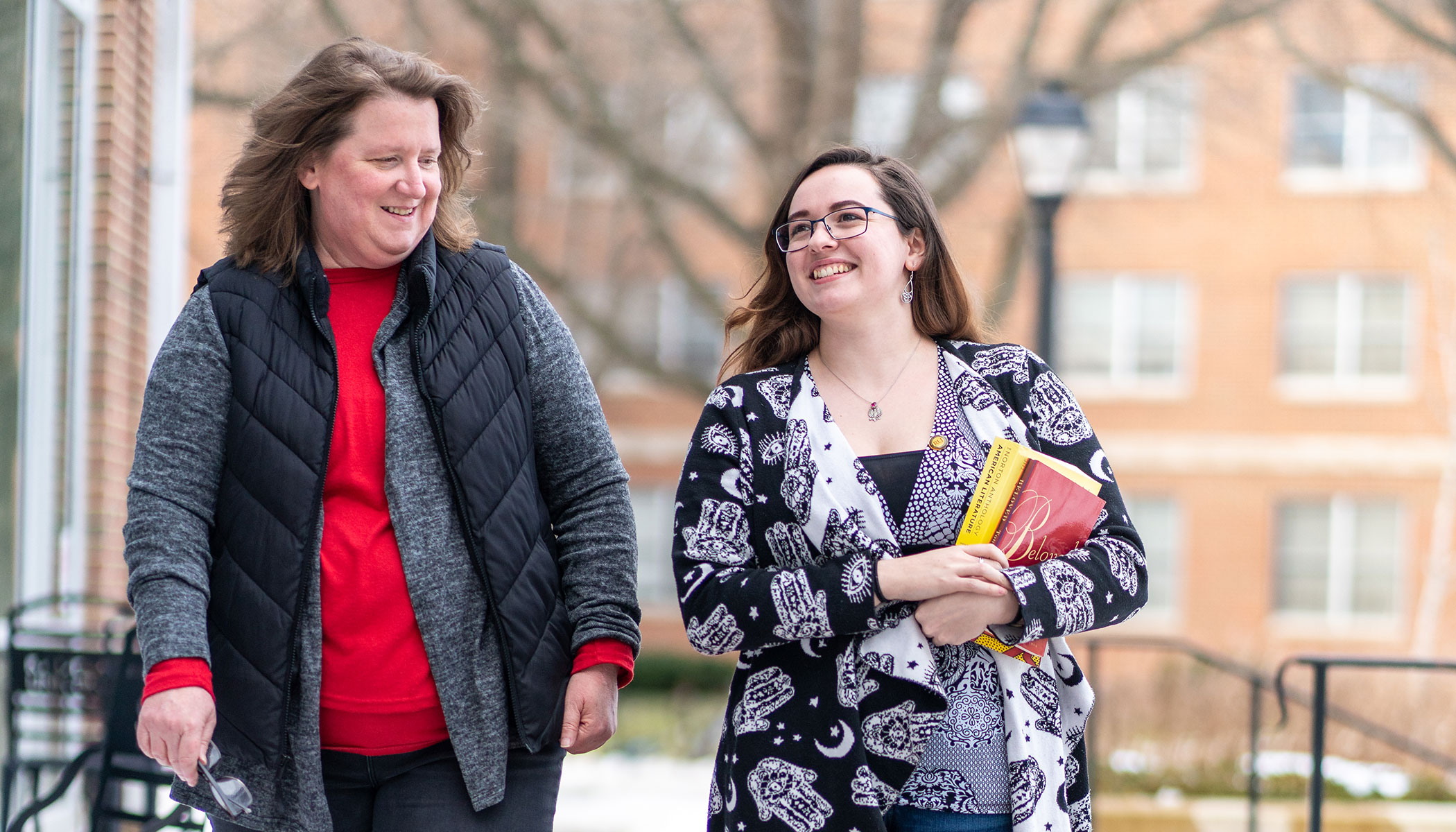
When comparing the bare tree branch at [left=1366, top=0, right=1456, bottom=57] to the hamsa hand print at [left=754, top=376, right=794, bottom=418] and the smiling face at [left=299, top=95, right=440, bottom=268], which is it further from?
the smiling face at [left=299, top=95, right=440, bottom=268]

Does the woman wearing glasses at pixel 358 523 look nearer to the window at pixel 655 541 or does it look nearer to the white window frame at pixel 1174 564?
the white window frame at pixel 1174 564

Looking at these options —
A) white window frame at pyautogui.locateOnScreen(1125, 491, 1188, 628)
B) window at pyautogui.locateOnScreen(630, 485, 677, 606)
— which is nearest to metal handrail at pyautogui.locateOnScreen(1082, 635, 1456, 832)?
white window frame at pyautogui.locateOnScreen(1125, 491, 1188, 628)

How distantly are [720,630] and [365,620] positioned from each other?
0.57m

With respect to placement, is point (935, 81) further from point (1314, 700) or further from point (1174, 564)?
point (1174, 564)

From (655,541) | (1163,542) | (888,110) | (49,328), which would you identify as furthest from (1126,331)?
(49,328)

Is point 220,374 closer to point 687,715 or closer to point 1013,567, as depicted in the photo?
point 1013,567

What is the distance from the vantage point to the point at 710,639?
225 centimetres

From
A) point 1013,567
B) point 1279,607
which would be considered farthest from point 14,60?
point 1279,607

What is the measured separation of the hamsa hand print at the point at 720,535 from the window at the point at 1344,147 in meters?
18.2

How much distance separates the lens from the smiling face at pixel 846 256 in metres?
2.40

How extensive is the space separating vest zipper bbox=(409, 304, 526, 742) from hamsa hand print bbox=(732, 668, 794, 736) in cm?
37

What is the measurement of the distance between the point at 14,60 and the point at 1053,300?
197 inches

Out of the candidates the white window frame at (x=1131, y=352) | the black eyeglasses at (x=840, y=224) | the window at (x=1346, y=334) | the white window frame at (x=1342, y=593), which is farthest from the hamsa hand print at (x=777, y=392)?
the window at (x=1346, y=334)

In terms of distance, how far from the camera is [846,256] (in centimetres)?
241
